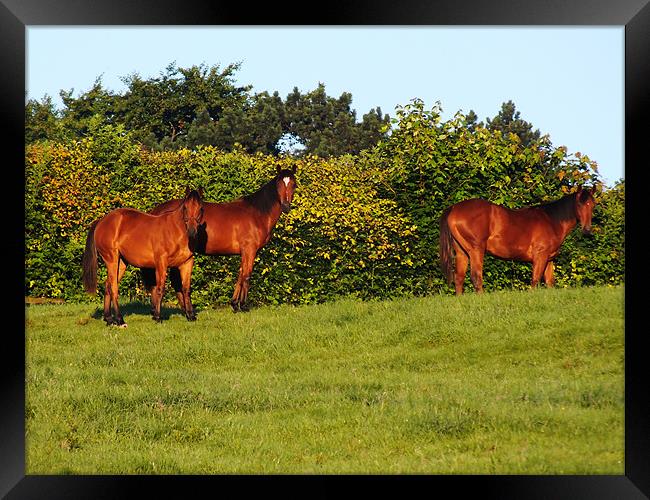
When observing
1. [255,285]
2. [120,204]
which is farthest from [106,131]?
[255,285]

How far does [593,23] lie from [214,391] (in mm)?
7381

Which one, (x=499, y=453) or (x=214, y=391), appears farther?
(x=214, y=391)

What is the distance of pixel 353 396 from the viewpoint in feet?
44.5

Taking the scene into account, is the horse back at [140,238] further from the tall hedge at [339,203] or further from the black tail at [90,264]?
the tall hedge at [339,203]

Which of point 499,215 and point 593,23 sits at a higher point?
point 593,23

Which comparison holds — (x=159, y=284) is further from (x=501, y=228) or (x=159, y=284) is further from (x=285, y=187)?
(x=501, y=228)

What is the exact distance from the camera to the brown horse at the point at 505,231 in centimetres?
2059

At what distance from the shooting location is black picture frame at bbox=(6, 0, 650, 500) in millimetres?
9617

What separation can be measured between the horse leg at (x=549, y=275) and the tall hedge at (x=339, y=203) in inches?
56.8

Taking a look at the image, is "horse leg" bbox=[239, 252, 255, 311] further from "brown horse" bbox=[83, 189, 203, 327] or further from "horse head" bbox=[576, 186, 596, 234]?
"horse head" bbox=[576, 186, 596, 234]
